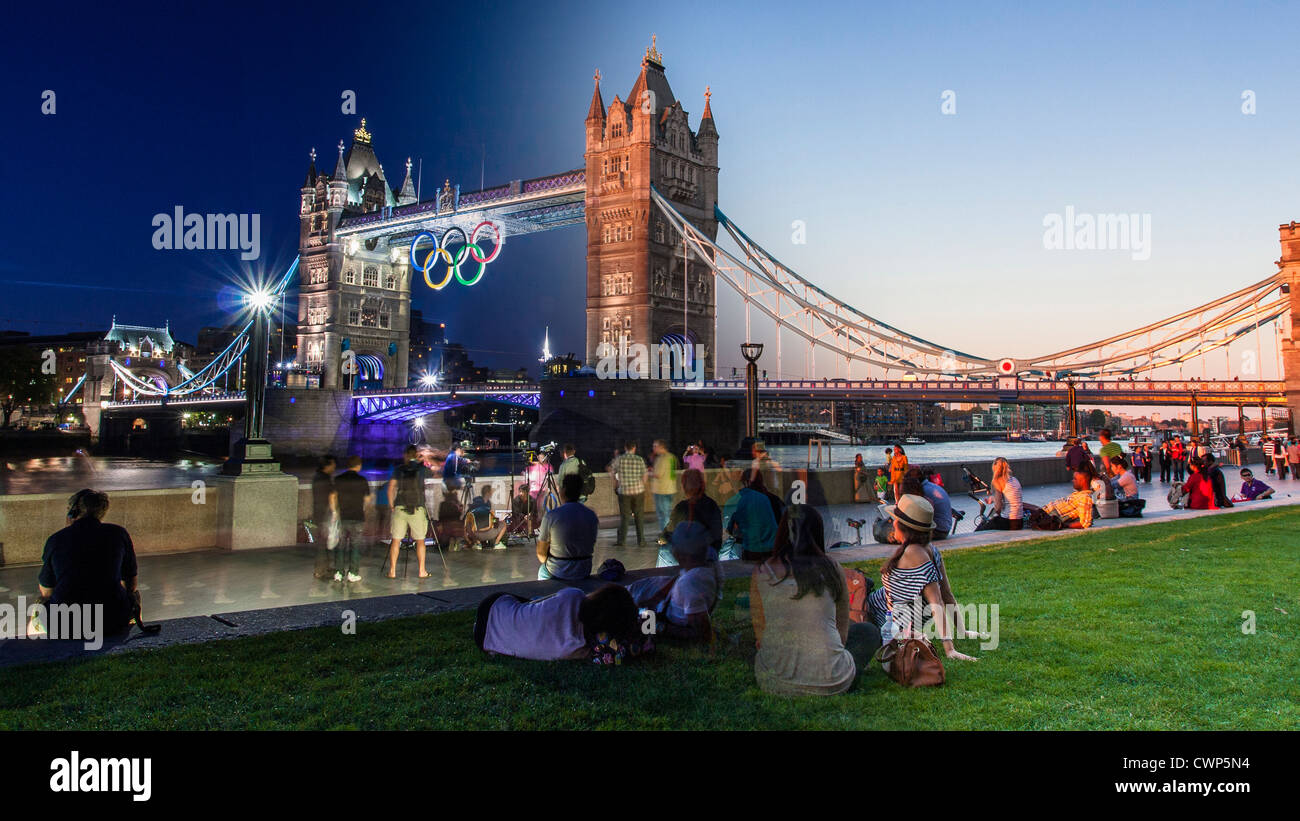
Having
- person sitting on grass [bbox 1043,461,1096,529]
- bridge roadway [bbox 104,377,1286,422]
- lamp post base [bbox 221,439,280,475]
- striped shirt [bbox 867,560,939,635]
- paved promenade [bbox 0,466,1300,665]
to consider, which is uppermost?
bridge roadway [bbox 104,377,1286,422]

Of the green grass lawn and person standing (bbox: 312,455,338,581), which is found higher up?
person standing (bbox: 312,455,338,581)

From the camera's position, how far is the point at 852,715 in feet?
13.6

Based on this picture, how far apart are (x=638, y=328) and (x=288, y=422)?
92.4 feet

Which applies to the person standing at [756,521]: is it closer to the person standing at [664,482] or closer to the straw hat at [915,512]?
the straw hat at [915,512]

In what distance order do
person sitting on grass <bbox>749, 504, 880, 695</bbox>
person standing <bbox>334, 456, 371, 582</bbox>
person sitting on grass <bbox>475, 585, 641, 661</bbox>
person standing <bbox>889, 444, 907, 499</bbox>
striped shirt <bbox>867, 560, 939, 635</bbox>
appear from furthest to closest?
person standing <bbox>889, 444, 907, 499</bbox>, person standing <bbox>334, 456, 371, 582</bbox>, person sitting on grass <bbox>475, 585, 641, 661</bbox>, striped shirt <bbox>867, 560, 939, 635</bbox>, person sitting on grass <bbox>749, 504, 880, 695</bbox>

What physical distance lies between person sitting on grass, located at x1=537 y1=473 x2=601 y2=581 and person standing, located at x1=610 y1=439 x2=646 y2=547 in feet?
17.3

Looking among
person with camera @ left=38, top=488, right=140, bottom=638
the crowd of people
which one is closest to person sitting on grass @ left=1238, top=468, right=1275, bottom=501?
the crowd of people

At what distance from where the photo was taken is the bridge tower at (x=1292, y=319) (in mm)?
43188

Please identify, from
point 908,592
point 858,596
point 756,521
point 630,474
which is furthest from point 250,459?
point 908,592

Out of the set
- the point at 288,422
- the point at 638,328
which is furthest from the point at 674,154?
the point at 288,422

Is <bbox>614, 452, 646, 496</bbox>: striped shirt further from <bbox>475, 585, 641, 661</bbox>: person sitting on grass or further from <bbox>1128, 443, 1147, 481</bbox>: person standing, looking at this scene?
<bbox>1128, 443, 1147, 481</bbox>: person standing

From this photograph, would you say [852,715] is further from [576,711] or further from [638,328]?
[638,328]

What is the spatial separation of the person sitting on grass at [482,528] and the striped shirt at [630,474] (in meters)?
1.78

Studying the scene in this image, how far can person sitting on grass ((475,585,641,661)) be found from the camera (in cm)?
509
